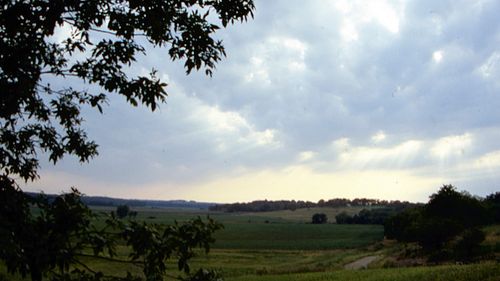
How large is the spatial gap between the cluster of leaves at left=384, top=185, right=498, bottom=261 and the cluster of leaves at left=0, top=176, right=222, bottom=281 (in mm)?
52086

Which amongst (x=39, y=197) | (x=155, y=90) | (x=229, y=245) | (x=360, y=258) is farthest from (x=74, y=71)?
(x=229, y=245)

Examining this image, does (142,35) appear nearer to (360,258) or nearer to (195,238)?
(195,238)

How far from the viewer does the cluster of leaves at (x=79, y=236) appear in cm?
436

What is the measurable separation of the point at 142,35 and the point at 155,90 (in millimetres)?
860

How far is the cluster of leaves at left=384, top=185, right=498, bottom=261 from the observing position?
52062 mm

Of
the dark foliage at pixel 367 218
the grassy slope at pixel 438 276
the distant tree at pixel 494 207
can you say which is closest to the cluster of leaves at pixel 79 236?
the grassy slope at pixel 438 276

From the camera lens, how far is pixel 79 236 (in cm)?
465

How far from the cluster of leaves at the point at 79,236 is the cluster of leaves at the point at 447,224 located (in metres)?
52.1

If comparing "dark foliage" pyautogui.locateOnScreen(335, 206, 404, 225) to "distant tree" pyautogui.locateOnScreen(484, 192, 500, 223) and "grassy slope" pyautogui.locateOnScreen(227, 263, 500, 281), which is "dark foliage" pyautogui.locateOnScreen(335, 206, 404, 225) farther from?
"grassy slope" pyautogui.locateOnScreen(227, 263, 500, 281)

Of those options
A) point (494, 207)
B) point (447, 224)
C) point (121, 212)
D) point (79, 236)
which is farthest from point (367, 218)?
point (79, 236)

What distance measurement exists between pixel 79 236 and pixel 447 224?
64678mm

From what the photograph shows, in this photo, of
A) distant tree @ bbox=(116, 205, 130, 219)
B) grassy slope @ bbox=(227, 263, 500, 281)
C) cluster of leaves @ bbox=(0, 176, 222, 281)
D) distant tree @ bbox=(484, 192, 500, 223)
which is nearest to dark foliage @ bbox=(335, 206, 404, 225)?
distant tree @ bbox=(484, 192, 500, 223)

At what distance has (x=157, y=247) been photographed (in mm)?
4812

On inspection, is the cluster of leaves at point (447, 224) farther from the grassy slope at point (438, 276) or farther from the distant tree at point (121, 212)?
the distant tree at point (121, 212)
